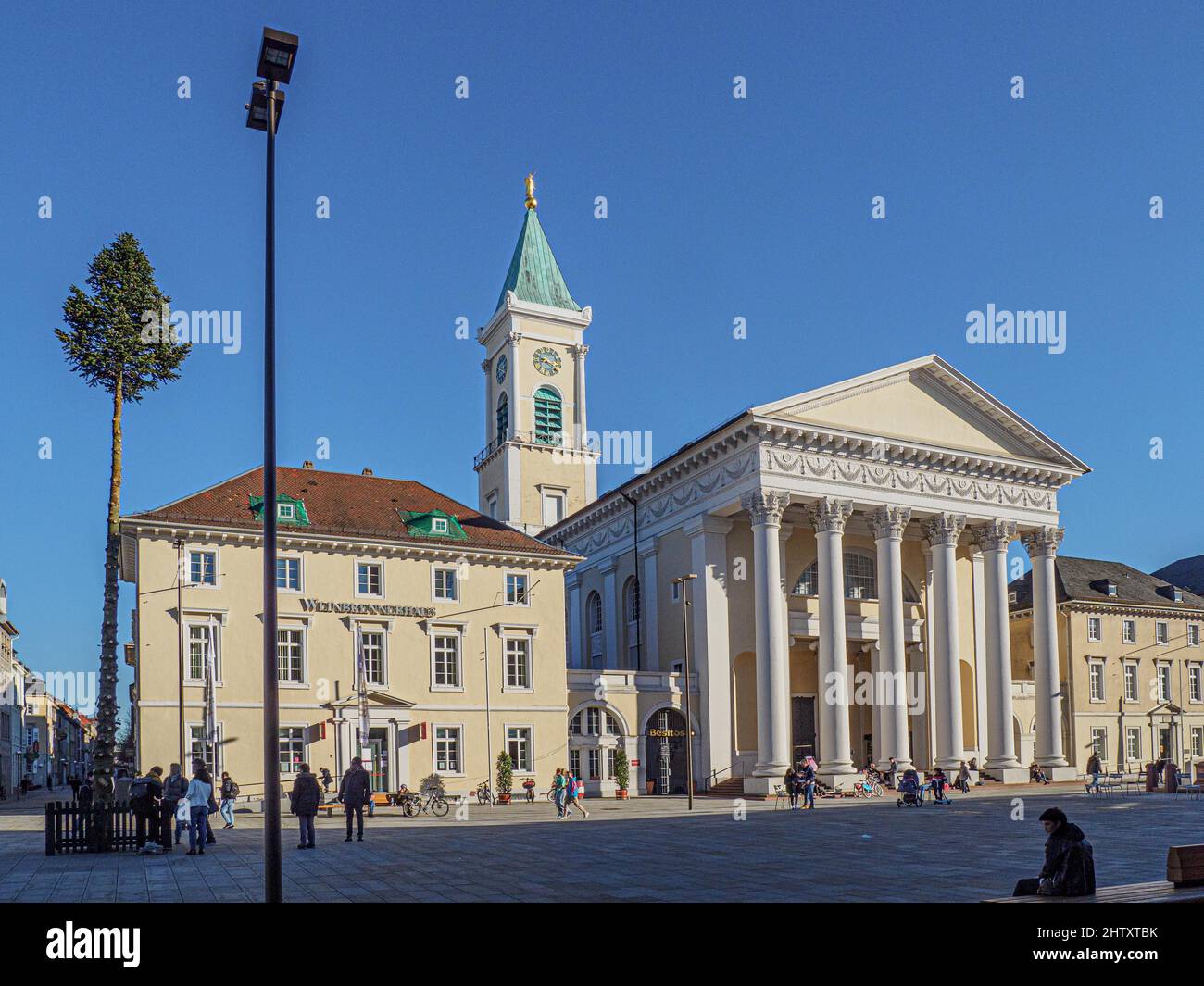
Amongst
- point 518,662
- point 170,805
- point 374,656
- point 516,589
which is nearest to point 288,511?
point 374,656

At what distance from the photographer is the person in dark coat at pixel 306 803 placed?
23.2 m

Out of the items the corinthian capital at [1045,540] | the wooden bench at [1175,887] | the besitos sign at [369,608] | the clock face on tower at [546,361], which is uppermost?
the clock face on tower at [546,361]

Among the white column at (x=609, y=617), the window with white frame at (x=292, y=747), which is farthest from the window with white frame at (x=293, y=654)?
the white column at (x=609, y=617)

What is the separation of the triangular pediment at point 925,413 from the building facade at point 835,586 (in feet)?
0.29

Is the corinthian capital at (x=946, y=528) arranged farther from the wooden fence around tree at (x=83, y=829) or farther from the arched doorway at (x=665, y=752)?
the wooden fence around tree at (x=83, y=829)

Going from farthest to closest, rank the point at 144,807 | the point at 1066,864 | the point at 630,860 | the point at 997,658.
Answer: the point at 997,658, the point at 144,807, the point at 630,860, the point at 1066,864

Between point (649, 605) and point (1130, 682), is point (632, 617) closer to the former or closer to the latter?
point (649, 605)

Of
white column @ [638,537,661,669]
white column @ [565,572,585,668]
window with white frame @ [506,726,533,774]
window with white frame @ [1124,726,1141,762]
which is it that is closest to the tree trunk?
window with white frame @ [506,726,533,774]

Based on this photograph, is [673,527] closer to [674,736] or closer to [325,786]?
[674,736]

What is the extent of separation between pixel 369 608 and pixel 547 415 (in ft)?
103

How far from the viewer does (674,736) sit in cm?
5128

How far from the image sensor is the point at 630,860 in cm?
2045
